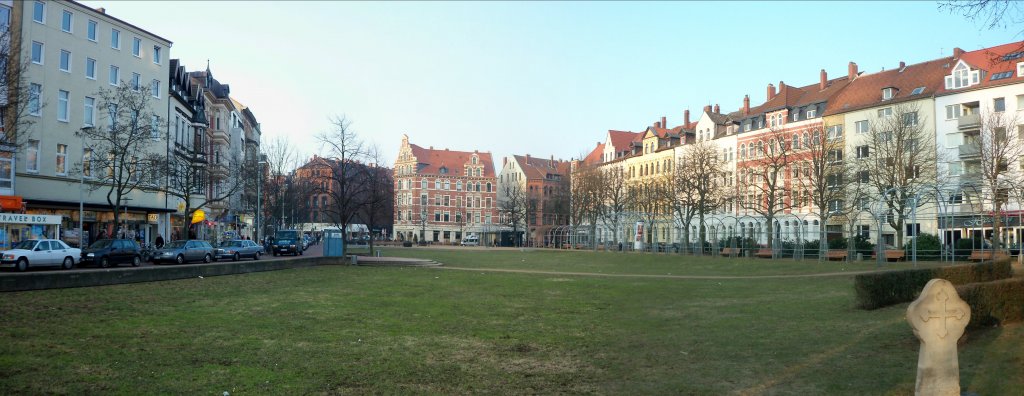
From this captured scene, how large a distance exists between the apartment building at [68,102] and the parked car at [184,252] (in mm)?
3838

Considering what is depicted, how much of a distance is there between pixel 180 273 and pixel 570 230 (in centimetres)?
7078

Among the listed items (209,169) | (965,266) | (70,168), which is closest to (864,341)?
(965,266)

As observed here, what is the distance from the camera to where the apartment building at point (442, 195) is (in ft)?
452

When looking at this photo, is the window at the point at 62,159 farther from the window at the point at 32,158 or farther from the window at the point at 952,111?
the window at the point at 952,111

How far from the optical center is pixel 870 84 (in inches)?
2815

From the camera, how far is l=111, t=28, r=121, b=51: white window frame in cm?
5079

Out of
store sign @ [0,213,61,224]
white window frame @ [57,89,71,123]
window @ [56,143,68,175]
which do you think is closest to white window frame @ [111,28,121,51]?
white window frame @ [57,89,71,123]

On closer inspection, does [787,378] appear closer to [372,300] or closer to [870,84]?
[372,300]

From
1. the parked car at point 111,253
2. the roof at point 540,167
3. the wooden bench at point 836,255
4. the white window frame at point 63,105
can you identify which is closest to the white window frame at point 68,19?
the white window frame at point 63,105

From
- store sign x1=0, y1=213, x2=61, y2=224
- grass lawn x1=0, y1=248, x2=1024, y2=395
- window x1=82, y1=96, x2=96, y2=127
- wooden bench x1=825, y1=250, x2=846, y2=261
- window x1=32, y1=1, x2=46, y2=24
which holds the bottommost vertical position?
grass lawn x1=0, y1=248, x2=1024, y2=395

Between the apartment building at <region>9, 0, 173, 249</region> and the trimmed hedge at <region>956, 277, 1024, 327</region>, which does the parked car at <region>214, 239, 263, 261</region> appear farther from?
the trimmed hedge at <region>956, 277, 1024, 327</region>

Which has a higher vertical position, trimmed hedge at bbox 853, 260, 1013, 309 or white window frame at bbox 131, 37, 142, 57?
white window frame at bbox 131, 37, 142, 57

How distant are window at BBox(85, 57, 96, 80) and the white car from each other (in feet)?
67.5

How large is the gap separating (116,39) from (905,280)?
174 feet
